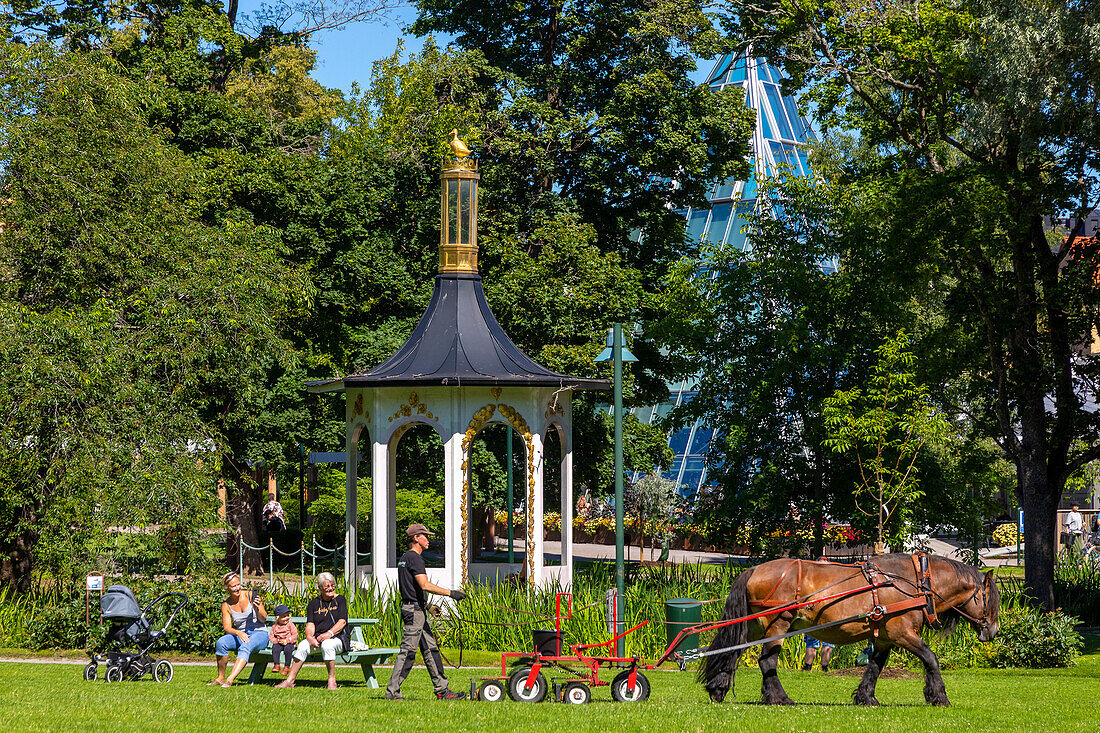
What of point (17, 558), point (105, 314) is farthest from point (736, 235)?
point (17, 558)

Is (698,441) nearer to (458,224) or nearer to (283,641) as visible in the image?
(458,224)

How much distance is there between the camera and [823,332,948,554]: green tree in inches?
707

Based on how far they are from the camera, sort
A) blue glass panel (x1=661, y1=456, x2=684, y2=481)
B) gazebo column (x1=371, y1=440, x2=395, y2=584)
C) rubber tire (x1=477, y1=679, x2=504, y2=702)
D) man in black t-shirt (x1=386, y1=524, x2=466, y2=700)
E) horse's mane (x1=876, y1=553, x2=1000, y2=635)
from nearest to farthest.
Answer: rubber tire (x1=477, y1=679, x2=504, y2=702), man in black t-shirt (x1=386, y1=524, x2=466, y2=700), horse's mane (x1=876, y1=553, x2=1000, y2=635), gazebo column (x1=371, y1=440, x2=395, y2=584), blue glass panel (x1=661, y1=456, x2=684, y2=481)

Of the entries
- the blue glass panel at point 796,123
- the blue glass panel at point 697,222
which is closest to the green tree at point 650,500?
the blue glass panel at point 697,222

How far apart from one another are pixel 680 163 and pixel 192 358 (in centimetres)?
1136

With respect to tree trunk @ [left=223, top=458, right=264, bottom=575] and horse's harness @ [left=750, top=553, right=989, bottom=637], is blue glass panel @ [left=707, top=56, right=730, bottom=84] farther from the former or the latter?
horse's harness @ [left=750, top=553, right=989, bottom=637]

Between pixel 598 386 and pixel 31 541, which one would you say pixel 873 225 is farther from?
pixel 31 541

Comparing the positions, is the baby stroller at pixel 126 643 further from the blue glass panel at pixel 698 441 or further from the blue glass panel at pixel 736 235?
the blue glass panel at pixel 736 235

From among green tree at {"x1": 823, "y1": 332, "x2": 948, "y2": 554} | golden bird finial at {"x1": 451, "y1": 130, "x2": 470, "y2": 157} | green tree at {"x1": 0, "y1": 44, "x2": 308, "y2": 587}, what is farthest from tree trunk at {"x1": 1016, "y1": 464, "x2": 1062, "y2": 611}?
green tree at {"x1": 0, "y1": 44, "x2": 308, "y2": 587}

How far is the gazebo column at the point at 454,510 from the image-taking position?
17203 mm

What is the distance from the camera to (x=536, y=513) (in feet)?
57.7

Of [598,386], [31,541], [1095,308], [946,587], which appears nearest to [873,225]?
[1095,308]

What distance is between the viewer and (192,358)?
19.5 meters

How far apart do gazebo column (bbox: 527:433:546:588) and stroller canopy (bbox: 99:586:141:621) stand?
5.92 meters
